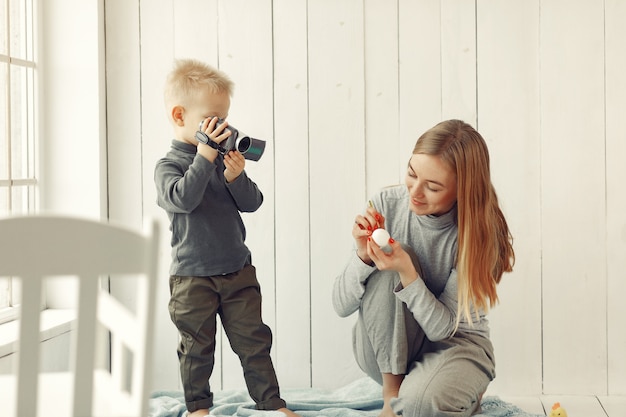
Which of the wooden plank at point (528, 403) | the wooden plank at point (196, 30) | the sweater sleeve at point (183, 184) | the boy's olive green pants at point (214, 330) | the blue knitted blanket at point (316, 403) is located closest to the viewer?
the sweater sleeve at point (183, 184)

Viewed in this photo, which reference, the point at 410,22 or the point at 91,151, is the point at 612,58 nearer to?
the point at 410,22

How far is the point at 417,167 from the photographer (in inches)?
72.8

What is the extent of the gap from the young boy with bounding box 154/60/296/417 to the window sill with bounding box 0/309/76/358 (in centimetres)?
32

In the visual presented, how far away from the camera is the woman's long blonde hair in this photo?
1.82 metres

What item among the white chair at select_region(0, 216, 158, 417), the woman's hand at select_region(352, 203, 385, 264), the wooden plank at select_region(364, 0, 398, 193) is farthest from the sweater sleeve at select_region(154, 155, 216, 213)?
the white chair at select_region(0, 216, 158, 417)

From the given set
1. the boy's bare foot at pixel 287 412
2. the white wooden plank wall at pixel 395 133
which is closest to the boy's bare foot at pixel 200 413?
the boy's bare foot at pixel 287 412

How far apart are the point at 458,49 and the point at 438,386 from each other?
3.28ft

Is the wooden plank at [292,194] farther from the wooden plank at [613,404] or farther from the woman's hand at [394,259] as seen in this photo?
the wooden plank at [613,404]

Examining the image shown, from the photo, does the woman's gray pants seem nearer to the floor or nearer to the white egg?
the white egg

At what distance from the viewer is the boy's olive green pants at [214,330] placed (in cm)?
188

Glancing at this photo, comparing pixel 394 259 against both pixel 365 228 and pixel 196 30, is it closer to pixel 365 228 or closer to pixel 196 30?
pixel 365 228

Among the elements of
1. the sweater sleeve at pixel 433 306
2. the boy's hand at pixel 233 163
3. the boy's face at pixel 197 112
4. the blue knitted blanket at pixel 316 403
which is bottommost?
the blue knitted blanket at pixel 316 403

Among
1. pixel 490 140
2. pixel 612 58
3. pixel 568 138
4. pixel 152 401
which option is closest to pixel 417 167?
pixel 490 140

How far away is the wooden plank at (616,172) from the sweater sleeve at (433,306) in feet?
1.81
